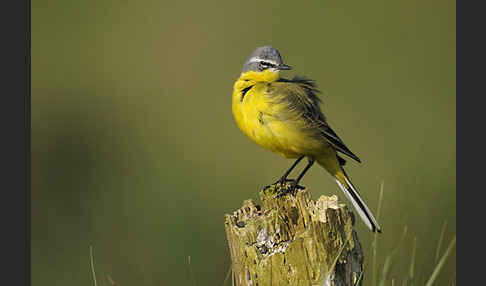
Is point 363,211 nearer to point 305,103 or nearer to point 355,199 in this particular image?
point 355,199

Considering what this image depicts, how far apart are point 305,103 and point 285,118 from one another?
31 centimetres

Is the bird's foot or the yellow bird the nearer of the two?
the bird's foot

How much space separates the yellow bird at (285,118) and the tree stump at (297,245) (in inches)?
35.0

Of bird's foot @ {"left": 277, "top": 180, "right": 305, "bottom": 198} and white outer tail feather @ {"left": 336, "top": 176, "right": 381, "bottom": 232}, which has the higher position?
bird's foot @ {"left": 277, "top": 180, "right": 305, "bottom": 198}

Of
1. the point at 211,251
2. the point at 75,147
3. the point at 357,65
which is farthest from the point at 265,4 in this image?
the point at 211,251

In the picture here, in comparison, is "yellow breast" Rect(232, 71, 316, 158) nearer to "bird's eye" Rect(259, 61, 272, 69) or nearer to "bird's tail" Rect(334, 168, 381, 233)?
"bird's eye" Rect(259, 61, 272, 69)

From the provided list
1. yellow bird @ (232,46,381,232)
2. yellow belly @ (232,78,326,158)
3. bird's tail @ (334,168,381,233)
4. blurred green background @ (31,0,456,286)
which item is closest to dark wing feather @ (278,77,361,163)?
yellow bird @ (232,46,381,232)

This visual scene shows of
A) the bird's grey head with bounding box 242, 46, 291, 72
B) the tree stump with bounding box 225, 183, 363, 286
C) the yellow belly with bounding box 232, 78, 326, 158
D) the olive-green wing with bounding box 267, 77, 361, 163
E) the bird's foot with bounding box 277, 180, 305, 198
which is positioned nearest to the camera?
the tree stump with bounding box 225, 183, 363, 286

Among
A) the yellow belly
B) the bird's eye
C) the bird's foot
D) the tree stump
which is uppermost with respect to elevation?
the bird's eye

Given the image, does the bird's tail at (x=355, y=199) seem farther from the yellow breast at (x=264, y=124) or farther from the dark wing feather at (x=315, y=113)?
the yellow breast at (x=264, y=124)

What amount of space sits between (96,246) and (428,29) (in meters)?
6.68

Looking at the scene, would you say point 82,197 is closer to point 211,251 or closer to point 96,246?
point 96,246

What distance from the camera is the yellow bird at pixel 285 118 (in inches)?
190

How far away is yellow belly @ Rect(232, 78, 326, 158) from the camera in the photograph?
481cm
